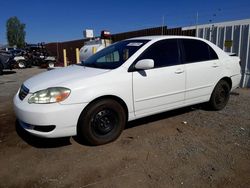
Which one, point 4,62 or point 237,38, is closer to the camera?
point 237,38

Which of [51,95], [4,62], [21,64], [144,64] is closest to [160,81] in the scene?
[144,64]

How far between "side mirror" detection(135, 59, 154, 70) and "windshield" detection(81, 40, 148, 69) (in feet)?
0.93

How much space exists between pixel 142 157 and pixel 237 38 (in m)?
6.49

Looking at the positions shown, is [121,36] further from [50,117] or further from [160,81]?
[50,117]

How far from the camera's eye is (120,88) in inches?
142

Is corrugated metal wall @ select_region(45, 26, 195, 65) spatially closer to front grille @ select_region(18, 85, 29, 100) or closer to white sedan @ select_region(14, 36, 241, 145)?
white sedan @ select_region(14, 36, 241, 145)

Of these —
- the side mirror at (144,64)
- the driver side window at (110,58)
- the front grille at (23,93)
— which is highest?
the driver side window at (110,58)

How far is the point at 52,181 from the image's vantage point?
2773 mm

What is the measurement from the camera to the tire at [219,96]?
16.5ft

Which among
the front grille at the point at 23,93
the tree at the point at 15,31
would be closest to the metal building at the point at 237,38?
the front grille at the point at 23,93

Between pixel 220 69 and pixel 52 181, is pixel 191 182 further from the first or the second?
pixel 220 69

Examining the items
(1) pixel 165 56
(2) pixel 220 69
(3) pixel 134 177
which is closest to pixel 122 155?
(3) pixel 134 177

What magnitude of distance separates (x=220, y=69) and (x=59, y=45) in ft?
73.1

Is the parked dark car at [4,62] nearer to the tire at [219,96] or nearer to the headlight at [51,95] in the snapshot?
the headlight at [51,95]
